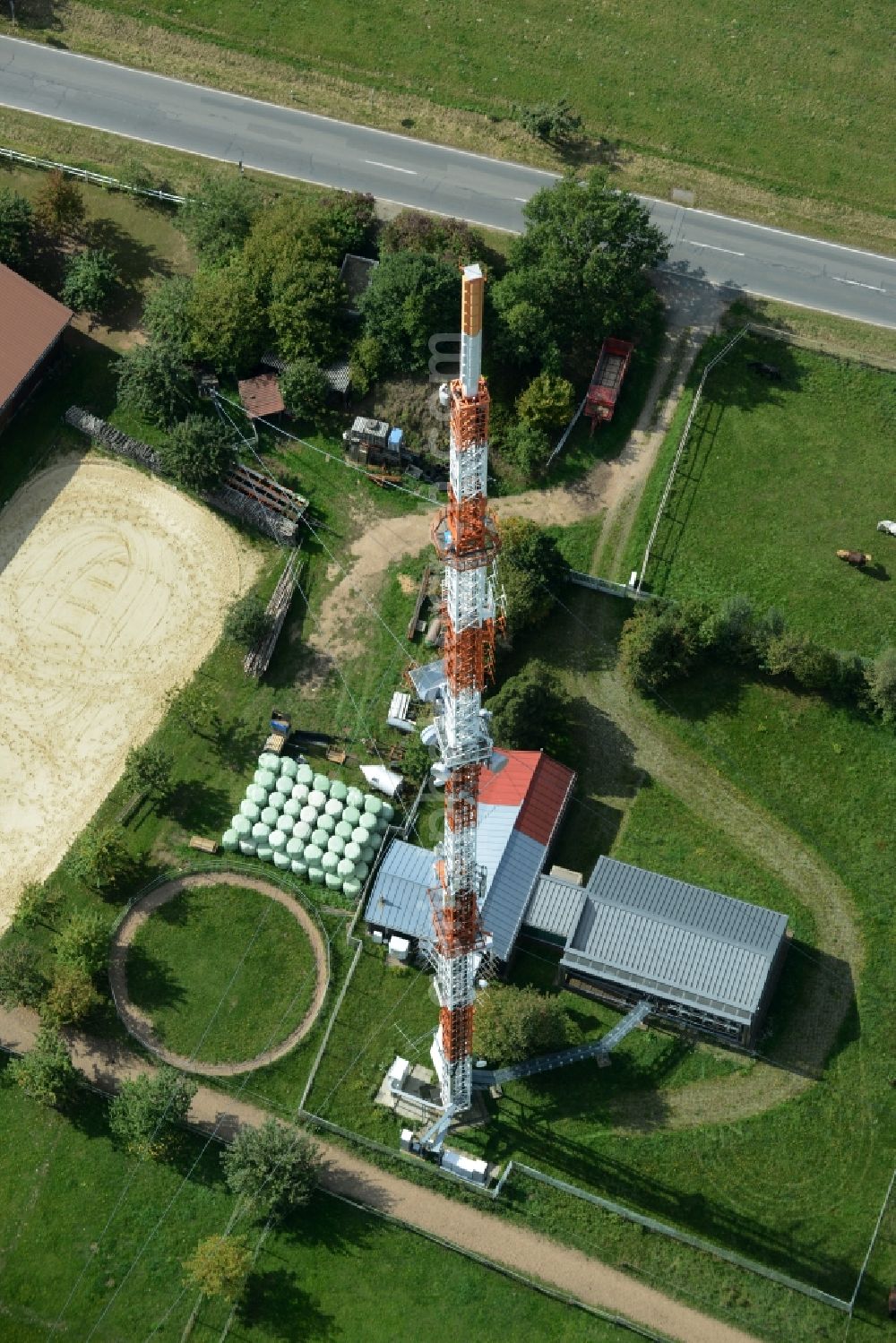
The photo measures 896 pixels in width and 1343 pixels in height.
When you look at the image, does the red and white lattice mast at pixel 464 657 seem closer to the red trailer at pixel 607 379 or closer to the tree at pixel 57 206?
the red trailer at pixel 607 379

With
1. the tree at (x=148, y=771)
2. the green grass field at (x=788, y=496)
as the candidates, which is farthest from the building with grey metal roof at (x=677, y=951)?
the tree at (x=148, y=771)

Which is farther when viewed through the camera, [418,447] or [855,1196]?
[418,447]

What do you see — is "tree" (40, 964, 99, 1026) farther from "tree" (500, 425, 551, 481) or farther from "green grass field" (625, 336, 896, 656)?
"tree" (500, 425, 551, 481)

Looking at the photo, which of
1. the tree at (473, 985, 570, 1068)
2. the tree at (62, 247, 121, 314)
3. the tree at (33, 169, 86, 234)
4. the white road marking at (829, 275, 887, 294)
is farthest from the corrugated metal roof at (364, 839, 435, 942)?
the white road marking at (829, 275, 887, 294)

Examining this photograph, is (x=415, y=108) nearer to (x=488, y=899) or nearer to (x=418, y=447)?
(x=418, y=447)

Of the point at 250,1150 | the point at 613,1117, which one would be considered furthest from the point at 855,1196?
the point at 250,1150
